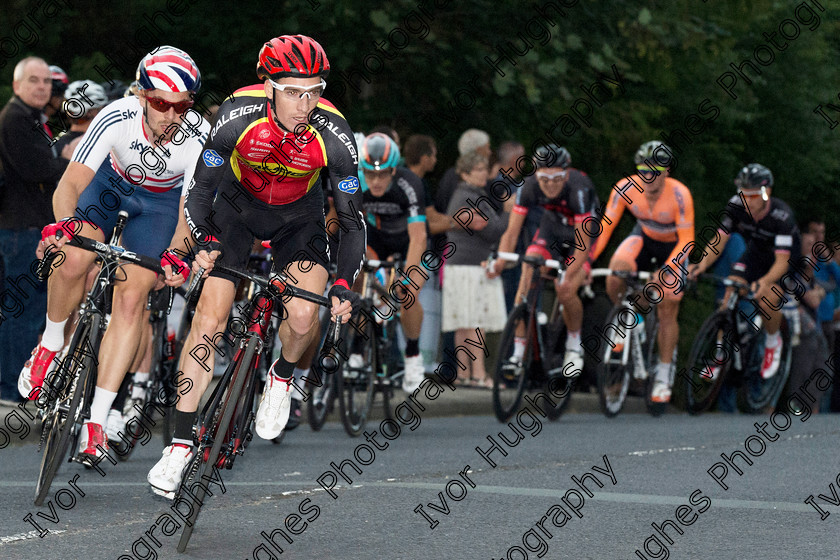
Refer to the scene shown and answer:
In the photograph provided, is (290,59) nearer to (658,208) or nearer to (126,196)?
(126,196)

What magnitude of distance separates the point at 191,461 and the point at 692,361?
807cm

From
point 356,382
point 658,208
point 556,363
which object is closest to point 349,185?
point 356,382

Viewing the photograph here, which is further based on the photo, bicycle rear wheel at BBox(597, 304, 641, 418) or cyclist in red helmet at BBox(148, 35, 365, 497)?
bicycle rear wheel at BBox(597, 304, 641, 418)

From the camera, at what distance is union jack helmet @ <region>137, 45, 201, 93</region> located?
22.9 ft

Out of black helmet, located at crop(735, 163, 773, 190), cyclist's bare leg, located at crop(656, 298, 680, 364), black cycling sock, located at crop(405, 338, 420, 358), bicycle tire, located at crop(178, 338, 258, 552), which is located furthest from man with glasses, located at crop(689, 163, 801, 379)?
bicycle tire, located at crop(178, 338, 258, 552)

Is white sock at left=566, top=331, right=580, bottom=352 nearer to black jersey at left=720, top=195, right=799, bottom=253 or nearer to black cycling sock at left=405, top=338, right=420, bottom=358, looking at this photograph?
black cycling sock at left=405, top=338, right=420, bottom=358

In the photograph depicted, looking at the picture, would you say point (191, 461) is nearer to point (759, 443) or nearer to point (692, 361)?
point (759, 443)

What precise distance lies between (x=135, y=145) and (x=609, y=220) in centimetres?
615

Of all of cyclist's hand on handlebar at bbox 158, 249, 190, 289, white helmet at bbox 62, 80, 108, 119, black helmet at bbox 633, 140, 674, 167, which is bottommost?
white helmet at bbox 62, 80, 108, 119

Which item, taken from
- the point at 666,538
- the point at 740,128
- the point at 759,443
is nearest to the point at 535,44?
the point at 759,443

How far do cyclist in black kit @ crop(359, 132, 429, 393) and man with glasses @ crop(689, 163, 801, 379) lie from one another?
3565mm

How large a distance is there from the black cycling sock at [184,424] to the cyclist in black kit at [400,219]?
4960 millimetres

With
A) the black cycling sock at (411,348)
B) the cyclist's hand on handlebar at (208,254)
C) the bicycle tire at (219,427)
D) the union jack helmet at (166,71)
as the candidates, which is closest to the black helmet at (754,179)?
the black cycling sock at (411,348)

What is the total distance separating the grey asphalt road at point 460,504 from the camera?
598 cm
